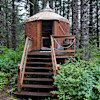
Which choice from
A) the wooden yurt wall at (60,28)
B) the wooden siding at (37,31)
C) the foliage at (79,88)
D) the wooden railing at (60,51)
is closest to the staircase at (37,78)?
the wooden railing at (60,51)

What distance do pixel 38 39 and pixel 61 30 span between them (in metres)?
1.70

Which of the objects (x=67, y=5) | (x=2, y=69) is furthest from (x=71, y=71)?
(x=67, y=5)

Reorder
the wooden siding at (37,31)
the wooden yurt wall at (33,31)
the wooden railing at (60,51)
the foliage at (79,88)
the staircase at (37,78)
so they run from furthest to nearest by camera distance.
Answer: the wooden yurt wall at (33,31)
the wooden siding at (37,31)
the wooden railing at (60,51)
the staircase at (37,78)
the foliage at (79,88)

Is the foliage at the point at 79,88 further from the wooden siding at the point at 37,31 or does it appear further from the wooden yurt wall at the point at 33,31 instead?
the wooden yurt wall at the point at 33,31

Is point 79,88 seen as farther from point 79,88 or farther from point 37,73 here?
point 37,73

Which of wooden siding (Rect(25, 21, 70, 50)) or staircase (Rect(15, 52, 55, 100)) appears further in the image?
wooden siding (Rect(25, 21, 70, 50))

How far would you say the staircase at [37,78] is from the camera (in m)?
4.23

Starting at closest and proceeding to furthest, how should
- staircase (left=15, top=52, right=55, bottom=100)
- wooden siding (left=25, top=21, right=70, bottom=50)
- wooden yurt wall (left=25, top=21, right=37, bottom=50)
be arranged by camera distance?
staircase (left=15, top=52, right=55, bottom=100) < wooden siding (left=25, top=21, right=70, bottom=50) < wooden yurt wall (left=25, top=21, right=37, bottom=50)

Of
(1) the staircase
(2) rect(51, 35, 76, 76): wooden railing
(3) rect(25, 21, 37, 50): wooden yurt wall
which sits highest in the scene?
(3) rect(25, 21, 37, 50): wooden yurt wall

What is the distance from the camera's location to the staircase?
4.23m

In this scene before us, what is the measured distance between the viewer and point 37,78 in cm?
477

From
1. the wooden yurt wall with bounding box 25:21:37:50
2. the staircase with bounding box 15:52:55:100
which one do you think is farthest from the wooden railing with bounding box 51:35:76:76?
the wooden yurt wall with bounding box 25:21:37:50

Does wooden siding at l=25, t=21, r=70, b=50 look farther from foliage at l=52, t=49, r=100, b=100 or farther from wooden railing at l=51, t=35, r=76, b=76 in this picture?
foliage at l=52, t=49, r=100, b=100

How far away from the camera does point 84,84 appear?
3.40 metres
